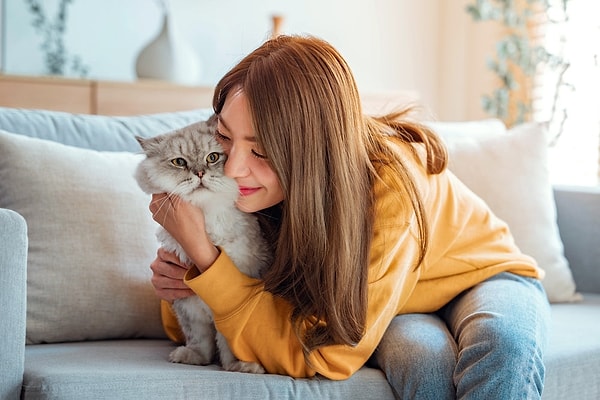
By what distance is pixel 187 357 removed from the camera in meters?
1.48

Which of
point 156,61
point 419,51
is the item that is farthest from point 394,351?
point 419,51

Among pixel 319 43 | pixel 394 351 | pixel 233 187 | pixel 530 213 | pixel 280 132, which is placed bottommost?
pixel 394 351

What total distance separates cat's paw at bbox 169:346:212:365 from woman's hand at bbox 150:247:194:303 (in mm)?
103

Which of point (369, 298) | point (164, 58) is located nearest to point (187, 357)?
point (369, 298)

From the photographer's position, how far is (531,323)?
1.47 m

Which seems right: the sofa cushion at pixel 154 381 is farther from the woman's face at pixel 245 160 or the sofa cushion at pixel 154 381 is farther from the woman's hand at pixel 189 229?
the woman's face at pixel 245 160

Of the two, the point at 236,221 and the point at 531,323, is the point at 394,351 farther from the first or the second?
the point at 236,221

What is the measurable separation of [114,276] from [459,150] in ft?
3.33

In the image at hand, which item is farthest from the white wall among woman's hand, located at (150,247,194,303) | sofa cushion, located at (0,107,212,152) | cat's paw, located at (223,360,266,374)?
cat's paw, located at (223,360,266,374)

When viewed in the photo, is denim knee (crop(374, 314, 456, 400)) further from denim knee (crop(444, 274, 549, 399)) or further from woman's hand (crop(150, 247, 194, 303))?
woman's hand (crop(150, 247, 194, 303))

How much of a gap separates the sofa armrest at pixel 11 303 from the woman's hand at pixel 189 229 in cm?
25

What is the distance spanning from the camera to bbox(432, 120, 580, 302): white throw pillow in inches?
84.1

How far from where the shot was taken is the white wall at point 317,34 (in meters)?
3.20

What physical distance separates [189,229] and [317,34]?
2.49 meters
